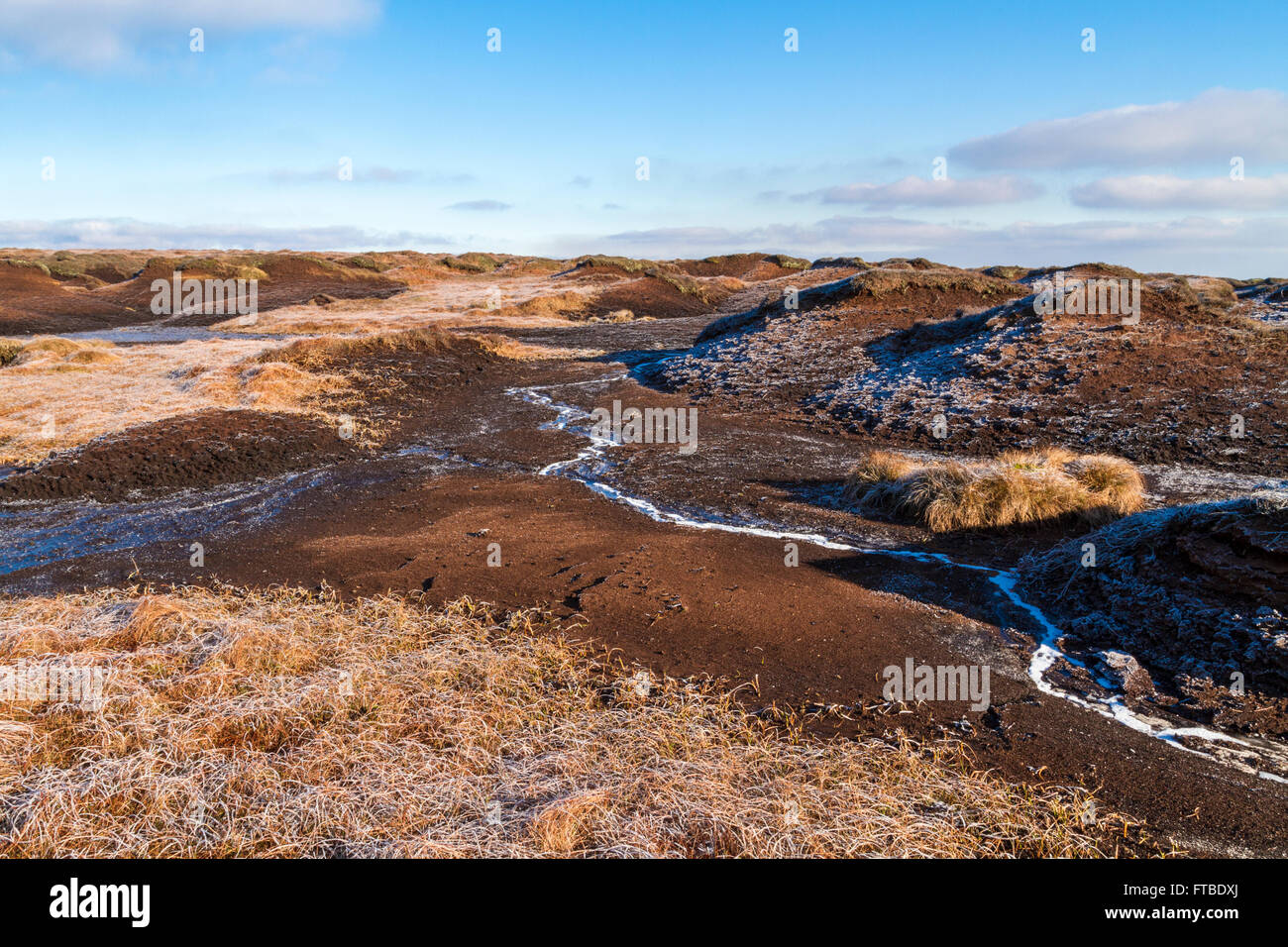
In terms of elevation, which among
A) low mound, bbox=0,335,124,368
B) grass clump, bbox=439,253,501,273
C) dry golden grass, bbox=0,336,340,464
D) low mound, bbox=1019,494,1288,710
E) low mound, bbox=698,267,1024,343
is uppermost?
grass clump, bbox=439,253,501,273

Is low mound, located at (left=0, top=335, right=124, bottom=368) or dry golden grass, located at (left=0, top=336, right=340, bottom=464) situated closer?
dry golden grass, located at (left=0, top=336, right=340, bottom=464)

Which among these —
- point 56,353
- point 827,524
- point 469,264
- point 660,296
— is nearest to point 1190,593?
point 827,524

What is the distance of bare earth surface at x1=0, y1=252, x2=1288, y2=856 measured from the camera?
18.5ft

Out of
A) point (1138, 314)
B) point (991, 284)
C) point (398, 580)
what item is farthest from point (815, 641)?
point (991, 284)

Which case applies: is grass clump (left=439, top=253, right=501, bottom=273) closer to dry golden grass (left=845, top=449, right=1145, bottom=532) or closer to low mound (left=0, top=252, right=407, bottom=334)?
low mound (left=0, top=252, right=407, bottom=334)

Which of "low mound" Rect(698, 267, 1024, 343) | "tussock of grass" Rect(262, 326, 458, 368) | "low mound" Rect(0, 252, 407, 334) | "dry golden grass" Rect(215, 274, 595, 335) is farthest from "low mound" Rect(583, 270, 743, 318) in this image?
"tussock of grass" Rect(262, 326, 458, 368)

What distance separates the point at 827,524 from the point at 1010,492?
7.76ft

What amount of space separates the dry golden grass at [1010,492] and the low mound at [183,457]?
10.5 meters

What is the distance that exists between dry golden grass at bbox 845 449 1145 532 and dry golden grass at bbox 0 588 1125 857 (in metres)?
5.44

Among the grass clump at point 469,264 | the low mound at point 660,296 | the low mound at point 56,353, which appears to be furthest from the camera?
the grass clump at point 469,264

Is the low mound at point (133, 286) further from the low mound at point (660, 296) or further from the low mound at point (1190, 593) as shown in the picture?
the low mound at point (1190, 593)

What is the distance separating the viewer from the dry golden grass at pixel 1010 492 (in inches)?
381

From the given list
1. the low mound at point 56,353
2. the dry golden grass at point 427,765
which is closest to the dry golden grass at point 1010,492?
the dry golden grass at point 427,765

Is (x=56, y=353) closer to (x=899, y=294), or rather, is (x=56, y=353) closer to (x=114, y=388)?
(x=114, y=388)
